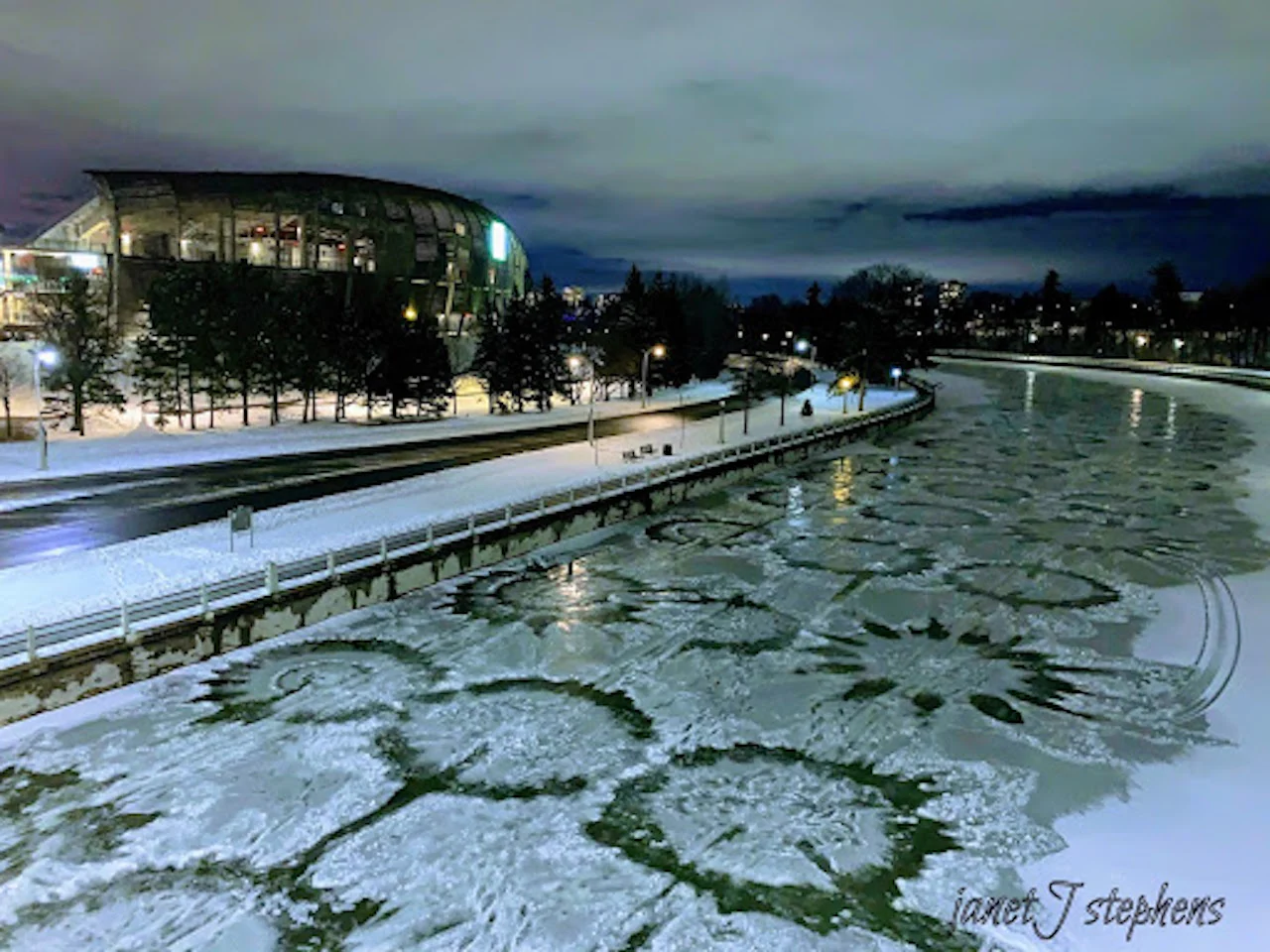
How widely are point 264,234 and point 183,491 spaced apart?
50.4 m

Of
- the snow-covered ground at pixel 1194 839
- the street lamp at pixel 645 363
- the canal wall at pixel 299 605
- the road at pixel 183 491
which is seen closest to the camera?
the snow-covered ground at pixel 1194 839

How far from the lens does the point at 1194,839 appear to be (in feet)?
43.9

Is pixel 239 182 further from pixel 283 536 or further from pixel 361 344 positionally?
pixel 283 536

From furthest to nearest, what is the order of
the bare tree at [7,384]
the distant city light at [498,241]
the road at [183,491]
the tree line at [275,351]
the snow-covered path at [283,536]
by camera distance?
the distant city light at [498,241] → the tree line at [275,351] → the bare tree at [7,384] → the road at [183,491] → the snow-covered path at [283,536]

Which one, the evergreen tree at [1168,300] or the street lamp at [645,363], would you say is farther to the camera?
the evergreen tree at [1168,300]

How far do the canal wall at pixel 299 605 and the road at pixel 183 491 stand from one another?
699 cm

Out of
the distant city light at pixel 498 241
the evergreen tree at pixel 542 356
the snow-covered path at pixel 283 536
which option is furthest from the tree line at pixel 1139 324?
the snow-covered path at pixel 283 536

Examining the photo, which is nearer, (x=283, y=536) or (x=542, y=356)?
(x=283, y=536)

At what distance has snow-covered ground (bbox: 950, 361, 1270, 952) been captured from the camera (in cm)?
1134

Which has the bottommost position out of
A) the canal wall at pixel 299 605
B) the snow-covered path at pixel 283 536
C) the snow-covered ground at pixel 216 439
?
the canal wall at pixel 299 605

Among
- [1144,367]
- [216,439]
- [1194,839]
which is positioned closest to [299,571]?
[1194,839]

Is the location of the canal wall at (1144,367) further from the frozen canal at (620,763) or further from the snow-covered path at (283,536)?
the snow-covered path at (283,536)

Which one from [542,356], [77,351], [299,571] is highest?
[542,356]

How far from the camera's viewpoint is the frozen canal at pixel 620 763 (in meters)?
11.7
